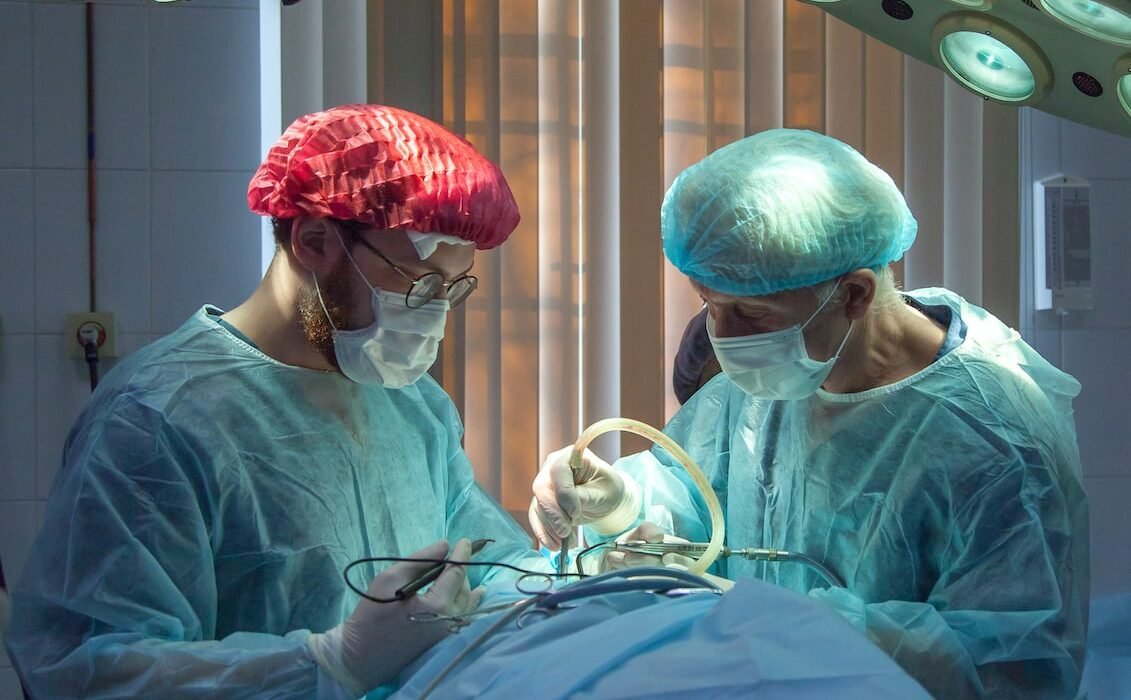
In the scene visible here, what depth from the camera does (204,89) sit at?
2238 millimetres

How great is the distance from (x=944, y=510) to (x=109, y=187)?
174cm

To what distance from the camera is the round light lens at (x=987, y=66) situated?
Answer: 104 cm

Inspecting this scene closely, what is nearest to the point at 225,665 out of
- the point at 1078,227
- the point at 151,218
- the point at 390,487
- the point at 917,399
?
the point at 390,487

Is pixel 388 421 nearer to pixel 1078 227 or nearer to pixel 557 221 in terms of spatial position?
pixel 557 221

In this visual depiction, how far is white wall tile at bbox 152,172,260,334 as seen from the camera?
2.24m

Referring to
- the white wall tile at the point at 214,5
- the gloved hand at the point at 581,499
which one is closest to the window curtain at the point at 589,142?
the white wall tile at the point at 214,5

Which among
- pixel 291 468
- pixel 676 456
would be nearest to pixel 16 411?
pixel 291 468

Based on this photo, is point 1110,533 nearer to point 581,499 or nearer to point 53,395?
point 581,499

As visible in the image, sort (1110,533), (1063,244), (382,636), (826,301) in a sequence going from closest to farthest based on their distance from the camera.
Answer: (382,636)
(826,301)
(1063,244)
(1110,533)

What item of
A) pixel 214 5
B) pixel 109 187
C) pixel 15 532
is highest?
pixel 214 5

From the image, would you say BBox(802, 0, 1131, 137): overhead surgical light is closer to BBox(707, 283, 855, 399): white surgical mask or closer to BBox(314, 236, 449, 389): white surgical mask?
BBox(707, 283, 855, 399): white surgical mask

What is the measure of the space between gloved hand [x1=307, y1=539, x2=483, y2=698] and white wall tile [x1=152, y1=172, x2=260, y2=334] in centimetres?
118

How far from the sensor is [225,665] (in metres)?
1.23

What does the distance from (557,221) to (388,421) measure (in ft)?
2.92
